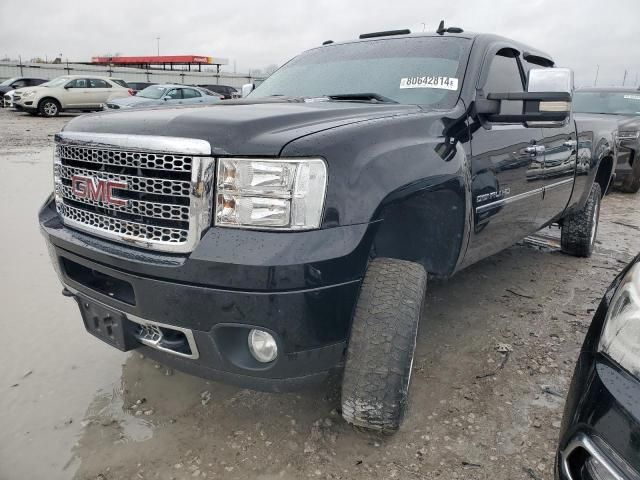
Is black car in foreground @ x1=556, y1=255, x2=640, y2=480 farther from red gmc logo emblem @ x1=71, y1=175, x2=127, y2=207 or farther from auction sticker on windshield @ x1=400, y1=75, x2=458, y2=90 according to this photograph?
red gmc logo emblem @ x1=71, y1=175, x2=127, y2=207

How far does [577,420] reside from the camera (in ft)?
4.21

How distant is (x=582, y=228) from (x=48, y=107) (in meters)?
18.0

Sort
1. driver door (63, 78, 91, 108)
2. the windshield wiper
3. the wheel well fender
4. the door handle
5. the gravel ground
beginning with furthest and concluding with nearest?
1. driver door (63, 78, 91, 108)
2. the door handle
3. the windshield wiper
4. the wheel well fender
5. the gravel ground

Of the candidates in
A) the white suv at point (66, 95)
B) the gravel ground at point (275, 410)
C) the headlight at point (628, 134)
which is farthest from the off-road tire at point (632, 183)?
the white suv at point (66, 95)

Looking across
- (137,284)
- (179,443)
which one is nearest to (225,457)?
(179,443)

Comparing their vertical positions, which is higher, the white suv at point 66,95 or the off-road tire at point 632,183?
Answer: the white suv at point 66,95

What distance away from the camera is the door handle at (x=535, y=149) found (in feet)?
9.77

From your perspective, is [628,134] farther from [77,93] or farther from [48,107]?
[48,107]

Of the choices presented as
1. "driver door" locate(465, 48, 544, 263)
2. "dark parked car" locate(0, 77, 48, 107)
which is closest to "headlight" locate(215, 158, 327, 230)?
"driver door" locate(465, 48, 544, 263)

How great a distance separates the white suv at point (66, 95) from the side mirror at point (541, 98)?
1815cm

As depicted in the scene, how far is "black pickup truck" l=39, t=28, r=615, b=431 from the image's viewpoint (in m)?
1.66

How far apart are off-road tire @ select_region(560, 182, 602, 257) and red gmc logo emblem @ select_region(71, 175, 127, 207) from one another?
13.1ft

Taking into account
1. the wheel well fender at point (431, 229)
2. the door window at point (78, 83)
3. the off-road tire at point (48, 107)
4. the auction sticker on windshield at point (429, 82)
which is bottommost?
the off-road tire at point (48, 107)

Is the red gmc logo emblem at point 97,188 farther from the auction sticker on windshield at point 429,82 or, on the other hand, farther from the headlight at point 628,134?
the headlight at point 628,134
